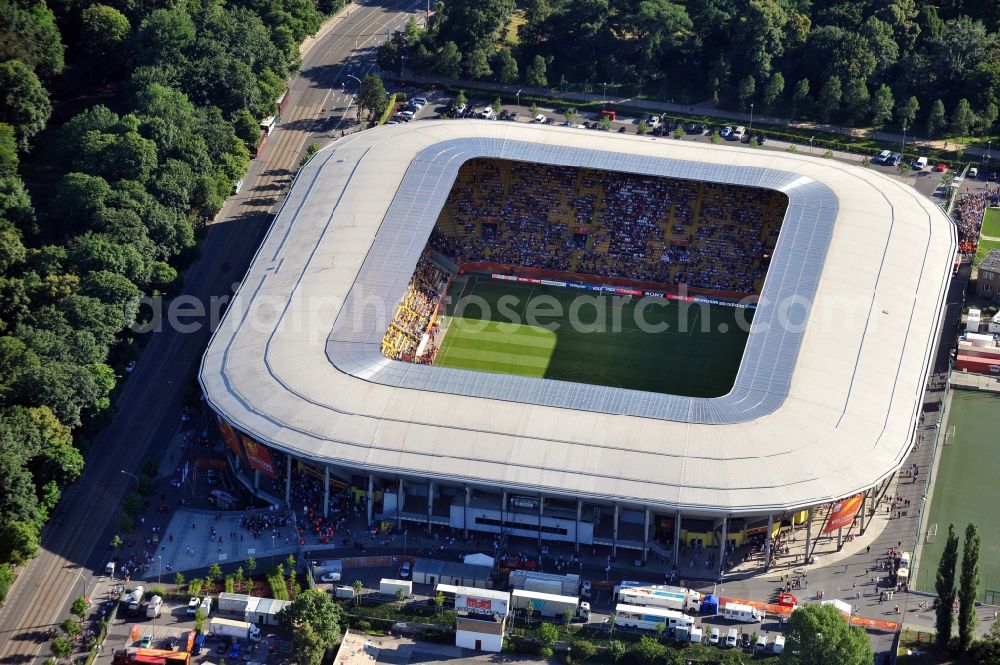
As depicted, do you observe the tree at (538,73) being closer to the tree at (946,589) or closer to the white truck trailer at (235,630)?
the tree at (946,589)

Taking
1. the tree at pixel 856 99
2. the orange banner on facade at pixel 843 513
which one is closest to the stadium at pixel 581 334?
the orange banner on facade at pixel 843 513

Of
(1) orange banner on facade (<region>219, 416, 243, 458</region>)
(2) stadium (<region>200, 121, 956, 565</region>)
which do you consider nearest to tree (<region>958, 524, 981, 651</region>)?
(2) stadium (<region>200, 121, 956, 565</region>)

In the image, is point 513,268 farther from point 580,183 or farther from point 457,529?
point 457,529

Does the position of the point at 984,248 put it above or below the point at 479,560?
above

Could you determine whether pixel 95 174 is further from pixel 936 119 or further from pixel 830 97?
pixel 936 119

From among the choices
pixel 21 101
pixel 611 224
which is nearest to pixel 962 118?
pixel 611 224
